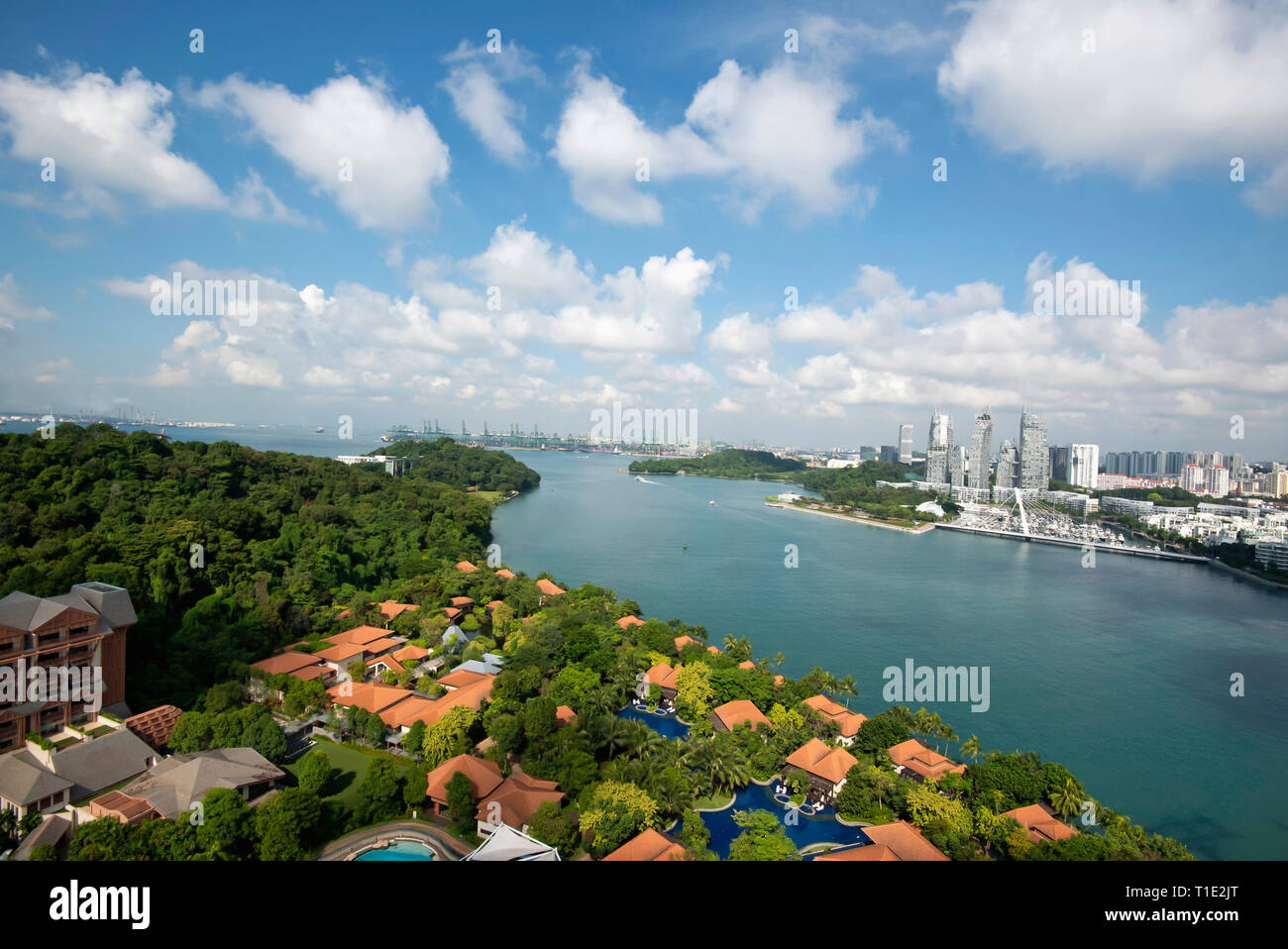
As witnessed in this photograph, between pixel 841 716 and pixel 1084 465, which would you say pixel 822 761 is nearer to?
pixel 841 716

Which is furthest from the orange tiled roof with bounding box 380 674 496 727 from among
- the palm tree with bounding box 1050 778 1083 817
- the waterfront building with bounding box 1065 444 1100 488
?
the waterfront building with bounding box 1065 444 1100 488

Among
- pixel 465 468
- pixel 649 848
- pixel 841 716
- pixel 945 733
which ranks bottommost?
pixel 945 733

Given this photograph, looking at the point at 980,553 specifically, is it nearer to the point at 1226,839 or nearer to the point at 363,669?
the point at 1226,839

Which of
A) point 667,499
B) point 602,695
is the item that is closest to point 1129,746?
point 602,695

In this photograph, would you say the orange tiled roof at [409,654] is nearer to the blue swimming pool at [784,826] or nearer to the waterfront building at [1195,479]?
the blue swimming pool at [784,826]

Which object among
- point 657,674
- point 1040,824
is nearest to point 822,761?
point 1040,824

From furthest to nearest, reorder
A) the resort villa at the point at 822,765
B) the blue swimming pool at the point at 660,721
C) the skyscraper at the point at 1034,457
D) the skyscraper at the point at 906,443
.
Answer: the skyscraper at the point at 906,443 < the skyscraper at the point at 1034,457 < the blue swimming pool at the point at 660,721 < the resort villa at the point at 822,765

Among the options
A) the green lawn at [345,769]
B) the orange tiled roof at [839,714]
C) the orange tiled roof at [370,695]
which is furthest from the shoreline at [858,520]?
the green lawn at [345,769]
